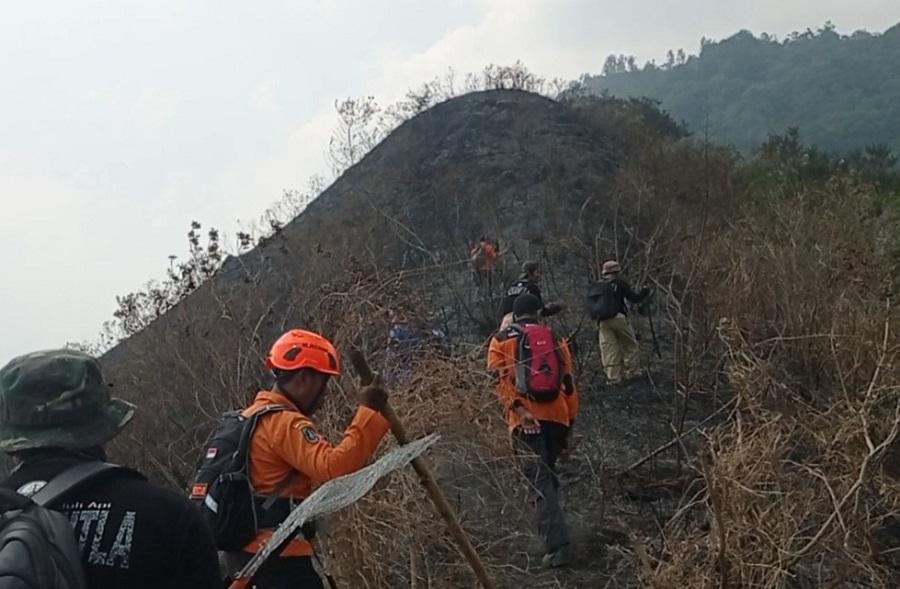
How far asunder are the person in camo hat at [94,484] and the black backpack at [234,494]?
4.88 feet

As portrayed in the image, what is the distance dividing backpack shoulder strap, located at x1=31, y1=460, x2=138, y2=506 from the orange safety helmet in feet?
5.76

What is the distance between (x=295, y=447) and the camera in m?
3.58

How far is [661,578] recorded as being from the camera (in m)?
5.13

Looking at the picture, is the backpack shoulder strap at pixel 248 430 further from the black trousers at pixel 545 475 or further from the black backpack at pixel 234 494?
the black trousers at pixel 545 475

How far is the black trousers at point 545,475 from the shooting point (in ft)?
21.2

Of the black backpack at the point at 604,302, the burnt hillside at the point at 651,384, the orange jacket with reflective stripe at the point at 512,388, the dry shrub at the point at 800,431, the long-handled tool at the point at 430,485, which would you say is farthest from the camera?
the black backpack at the point at 604,302

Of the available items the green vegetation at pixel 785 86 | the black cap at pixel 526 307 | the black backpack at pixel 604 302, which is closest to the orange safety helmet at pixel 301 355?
the black cap at pixel 526 307

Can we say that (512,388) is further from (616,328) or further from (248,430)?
(616,328)

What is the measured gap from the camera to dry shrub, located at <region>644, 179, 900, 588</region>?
5.00 meters

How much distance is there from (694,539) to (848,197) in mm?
8088

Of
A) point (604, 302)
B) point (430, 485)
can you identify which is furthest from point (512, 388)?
point (604, 302)

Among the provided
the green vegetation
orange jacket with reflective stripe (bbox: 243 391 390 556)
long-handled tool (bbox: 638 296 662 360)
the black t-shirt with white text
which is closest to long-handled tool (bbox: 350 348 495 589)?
the black t-shirt with white text

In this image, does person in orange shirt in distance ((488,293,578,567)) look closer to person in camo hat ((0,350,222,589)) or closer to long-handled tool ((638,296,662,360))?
person in camo hat ((0,350,222,589))

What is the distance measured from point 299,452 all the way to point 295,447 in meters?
0.03
